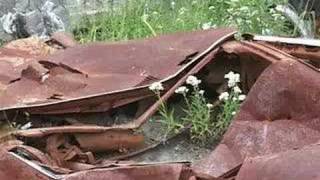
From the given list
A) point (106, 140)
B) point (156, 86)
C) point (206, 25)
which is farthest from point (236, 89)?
point (206, 25)

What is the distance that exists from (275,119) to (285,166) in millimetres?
431

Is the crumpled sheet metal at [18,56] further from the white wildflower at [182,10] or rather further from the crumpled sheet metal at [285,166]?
the white wildflower at [182,10]

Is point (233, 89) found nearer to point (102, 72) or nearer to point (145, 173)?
point (102, 72)

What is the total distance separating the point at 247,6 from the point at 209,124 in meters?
2.69

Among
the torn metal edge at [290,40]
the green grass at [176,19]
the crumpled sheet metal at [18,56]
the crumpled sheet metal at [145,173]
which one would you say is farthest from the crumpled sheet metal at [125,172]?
the green grass at [176,19]

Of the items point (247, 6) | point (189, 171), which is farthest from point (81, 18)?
point (189, 171)

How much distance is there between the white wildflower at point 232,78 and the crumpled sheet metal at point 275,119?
1.30 feet

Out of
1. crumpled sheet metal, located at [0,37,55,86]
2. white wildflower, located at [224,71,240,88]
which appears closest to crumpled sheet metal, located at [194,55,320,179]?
white wildflower, located at [224,71,240,88]

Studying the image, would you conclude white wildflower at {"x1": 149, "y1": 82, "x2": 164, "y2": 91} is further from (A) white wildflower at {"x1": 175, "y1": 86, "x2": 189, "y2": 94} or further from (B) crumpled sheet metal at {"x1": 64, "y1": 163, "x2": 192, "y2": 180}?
(B) crumpled sheet metal at {"x1": 64, "y1": 163, "x2": 192, "y2": 180}

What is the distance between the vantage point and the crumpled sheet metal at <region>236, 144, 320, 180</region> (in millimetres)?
1938

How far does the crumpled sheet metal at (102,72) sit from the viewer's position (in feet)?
9.48

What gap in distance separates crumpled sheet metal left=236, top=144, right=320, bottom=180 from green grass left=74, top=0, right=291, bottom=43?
307 centimetres

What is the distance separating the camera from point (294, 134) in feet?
7.56

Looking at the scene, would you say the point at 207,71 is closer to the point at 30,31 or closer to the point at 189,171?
the point at 189,171
